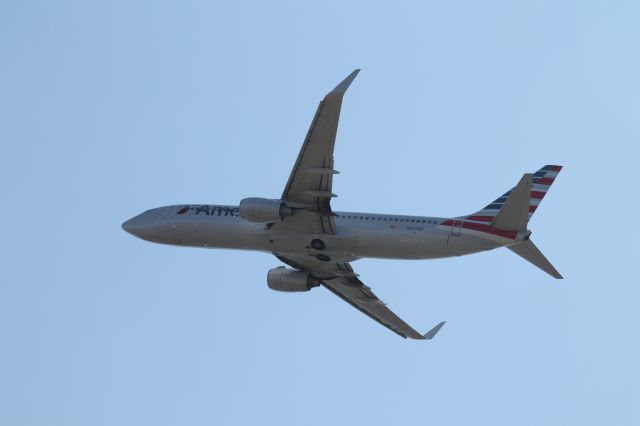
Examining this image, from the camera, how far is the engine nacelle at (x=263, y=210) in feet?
205

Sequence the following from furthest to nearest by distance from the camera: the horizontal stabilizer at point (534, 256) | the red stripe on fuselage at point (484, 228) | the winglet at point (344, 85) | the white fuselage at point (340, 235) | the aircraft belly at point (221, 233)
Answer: the aircraft belly at point (221, 233), the white fuselage at point (340, 235), the horizontal stabilizer at point (534, 256), the red stripe on fuselage at point (484, 228), the winglet at point (344, 85)

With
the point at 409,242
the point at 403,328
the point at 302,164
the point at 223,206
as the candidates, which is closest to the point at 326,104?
the point at 302,164

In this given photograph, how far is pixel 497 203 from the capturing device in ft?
206

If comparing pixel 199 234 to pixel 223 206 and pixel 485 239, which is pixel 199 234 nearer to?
pixel 223 206

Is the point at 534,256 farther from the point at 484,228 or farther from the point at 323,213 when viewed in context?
the point at 323,213

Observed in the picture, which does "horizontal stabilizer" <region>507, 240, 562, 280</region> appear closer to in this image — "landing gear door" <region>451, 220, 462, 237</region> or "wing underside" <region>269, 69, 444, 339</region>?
"landing gear door" <region>451, 220, 462, 237</region>

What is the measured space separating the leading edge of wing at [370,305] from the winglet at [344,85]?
18.1 m

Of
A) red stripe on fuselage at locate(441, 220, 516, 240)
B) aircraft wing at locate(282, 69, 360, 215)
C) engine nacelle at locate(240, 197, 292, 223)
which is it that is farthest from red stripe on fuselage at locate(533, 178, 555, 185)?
engine nacelle at locate(240, 197, 292, 223)

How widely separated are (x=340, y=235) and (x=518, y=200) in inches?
400

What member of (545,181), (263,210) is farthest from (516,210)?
(263,210)

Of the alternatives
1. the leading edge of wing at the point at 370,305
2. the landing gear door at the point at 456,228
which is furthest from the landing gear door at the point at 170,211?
the landing gear door at the point at 456,228

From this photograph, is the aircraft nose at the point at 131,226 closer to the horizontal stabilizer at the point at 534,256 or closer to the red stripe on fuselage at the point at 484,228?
the red stripe on fuselage at the point at 484,228

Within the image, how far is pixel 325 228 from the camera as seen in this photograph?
6438 centimetres

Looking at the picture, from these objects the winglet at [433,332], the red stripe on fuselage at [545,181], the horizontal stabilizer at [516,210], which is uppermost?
the red stripe on fuselage at [545,181]
